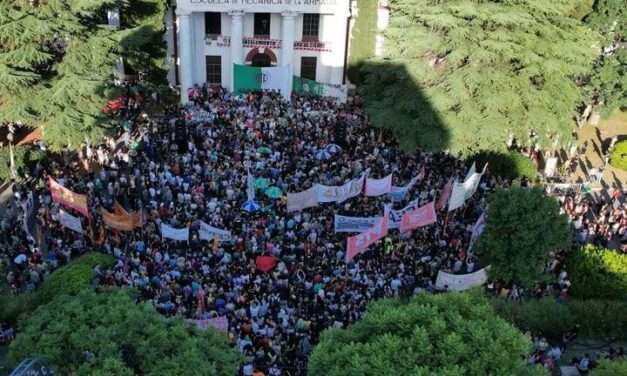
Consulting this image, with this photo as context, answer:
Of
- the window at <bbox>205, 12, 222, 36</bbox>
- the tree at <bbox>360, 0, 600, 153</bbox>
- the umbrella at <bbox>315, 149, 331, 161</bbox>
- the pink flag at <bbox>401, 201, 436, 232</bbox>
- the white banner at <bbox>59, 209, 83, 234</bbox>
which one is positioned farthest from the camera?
the window at <bbox>205, 12, 222, 36</bbox>

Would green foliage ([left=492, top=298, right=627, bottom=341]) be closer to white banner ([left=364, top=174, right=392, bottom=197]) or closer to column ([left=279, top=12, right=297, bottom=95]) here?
white banner ([left=364, top=174, right=392, bottom=197])

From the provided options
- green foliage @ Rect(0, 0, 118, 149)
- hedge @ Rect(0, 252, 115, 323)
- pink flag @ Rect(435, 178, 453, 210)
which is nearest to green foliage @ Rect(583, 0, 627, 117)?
pink flag @ Rect(435, 178, 453, 210)

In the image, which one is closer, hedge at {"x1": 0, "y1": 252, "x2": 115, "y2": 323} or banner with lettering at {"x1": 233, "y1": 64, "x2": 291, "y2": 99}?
hedge at {"x1": 0, "y1": 252, "x2": 115, "y2": 323}

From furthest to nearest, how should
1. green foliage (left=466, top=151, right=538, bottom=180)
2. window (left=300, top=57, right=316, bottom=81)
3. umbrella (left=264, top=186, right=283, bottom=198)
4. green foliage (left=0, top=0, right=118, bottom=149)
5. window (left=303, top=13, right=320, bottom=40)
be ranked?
1. window (left=300, top=57, right=316, bottom=81)
2. window (left=303, top=13, right=320, bottom=40)
3. green foliage (left=466, top=151, right=538, bottom=180)
4. green foliage (left=0, top=0, right=118, bottom=149)
5. umbrella (left=264, top=186, right=283, bottom=198)

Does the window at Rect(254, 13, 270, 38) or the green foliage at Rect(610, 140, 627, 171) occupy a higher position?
the window at Rect(254, 13, 270, 38)

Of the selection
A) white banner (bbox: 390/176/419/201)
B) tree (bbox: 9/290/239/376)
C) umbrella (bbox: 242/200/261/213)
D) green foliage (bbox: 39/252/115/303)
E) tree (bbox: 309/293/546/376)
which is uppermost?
tree (bbox: 309/293/546/376)

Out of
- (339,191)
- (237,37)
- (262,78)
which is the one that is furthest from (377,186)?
(237,37)

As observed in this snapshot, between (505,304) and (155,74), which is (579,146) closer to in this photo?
(505,304)
